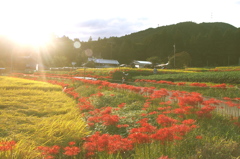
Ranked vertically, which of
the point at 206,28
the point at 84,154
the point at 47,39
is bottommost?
the point at 84,154

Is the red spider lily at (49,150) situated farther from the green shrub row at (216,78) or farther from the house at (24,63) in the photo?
the house at (24,63)

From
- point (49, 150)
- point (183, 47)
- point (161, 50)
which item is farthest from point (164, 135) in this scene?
point (161, 50)

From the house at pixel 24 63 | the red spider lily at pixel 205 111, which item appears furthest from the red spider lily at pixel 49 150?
the house at pixel 24 63

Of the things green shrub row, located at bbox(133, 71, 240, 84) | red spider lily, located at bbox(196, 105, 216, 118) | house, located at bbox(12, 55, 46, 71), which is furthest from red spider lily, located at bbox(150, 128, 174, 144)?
house, located at bbox(12, 55, 46, 71)

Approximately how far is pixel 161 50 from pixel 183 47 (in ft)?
28.7

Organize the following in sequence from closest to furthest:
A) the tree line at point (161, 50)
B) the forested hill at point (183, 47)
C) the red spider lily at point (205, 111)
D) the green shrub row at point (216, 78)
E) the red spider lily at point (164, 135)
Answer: the red spider lily at point (164, 135)
the red spider lily at point (205, 111)
the green shrub row at point (216, 78)
the tree line at point (161, 50)
the forested hill at point (183, 47)

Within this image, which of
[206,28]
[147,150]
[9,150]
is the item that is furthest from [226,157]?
[206,28]

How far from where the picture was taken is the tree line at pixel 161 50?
212 ft

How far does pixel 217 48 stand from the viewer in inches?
2697

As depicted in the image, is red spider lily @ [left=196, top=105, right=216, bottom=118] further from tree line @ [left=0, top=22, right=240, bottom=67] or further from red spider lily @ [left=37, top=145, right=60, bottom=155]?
tree line @ [left=0, top=22, right=240, bottom=67]

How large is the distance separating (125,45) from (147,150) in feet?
280

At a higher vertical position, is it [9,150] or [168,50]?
[168,50]

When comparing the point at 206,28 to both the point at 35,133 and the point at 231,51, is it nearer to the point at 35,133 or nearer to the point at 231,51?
the point at 231,51

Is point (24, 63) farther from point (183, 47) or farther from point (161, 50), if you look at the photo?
point (183, 47)
